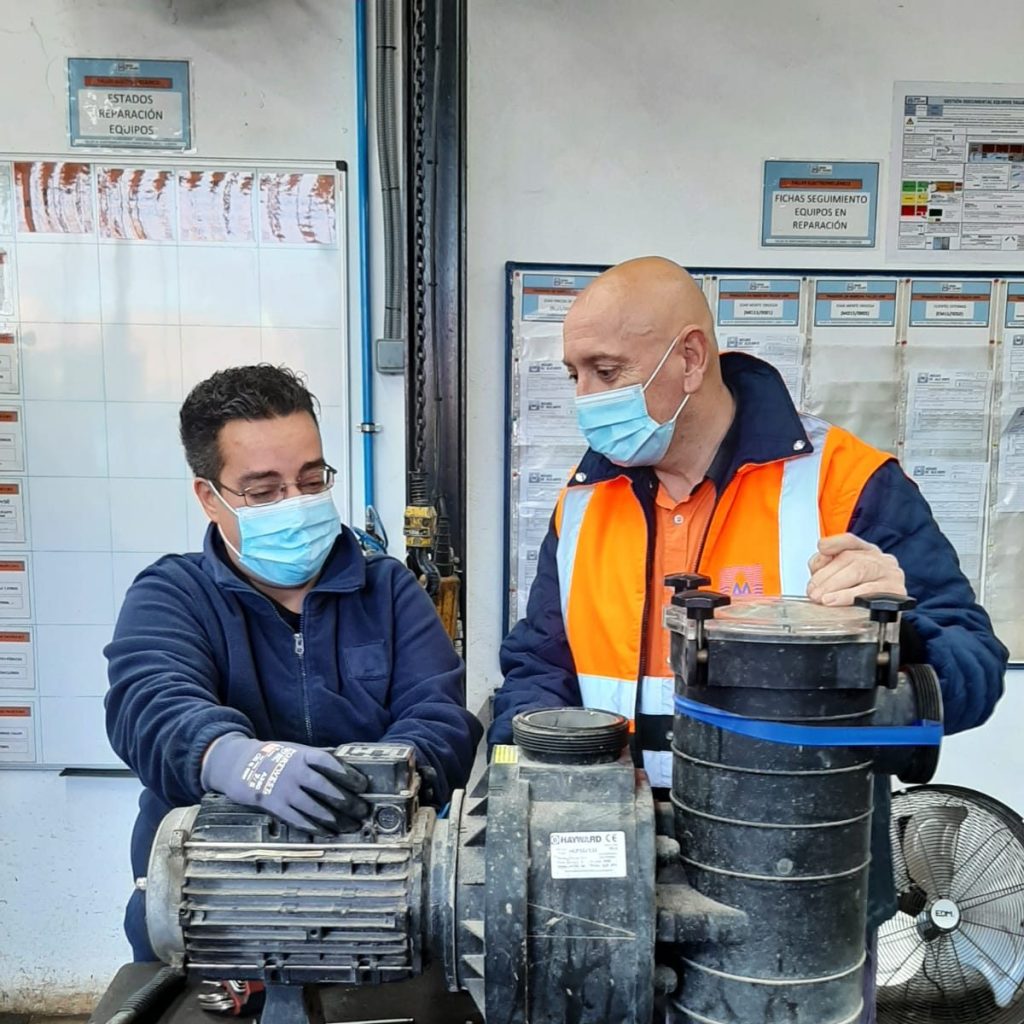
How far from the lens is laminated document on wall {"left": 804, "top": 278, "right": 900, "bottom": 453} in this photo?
7.48 ft

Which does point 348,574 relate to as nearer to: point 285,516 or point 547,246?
point 285,516

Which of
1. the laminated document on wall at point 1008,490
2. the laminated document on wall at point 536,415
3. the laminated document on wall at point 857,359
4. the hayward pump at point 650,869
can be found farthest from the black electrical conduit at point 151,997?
the laminated document on wall at point 1008,490

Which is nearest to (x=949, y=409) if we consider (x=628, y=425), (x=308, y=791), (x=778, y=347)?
(x=778, y=347)

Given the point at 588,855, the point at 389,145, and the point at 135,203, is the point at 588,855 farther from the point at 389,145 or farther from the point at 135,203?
the point at 135,203

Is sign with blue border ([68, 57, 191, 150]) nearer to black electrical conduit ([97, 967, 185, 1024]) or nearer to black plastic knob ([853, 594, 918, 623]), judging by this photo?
black electrical conduit ([97, 967, 185, 1024])

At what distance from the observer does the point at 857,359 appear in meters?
2.30

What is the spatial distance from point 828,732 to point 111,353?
2.21m

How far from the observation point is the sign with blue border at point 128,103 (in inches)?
84.8

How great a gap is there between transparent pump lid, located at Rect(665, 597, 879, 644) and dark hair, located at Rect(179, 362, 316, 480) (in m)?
0.80

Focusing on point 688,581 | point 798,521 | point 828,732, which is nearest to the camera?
point 828,732

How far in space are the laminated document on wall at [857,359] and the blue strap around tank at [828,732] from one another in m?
1.84

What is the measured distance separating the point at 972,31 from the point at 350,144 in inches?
68.9

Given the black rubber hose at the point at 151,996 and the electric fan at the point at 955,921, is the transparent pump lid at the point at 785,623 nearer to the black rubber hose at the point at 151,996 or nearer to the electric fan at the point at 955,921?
the black rubber hose at the point at 151,996

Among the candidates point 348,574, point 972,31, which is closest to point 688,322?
point 348,574
